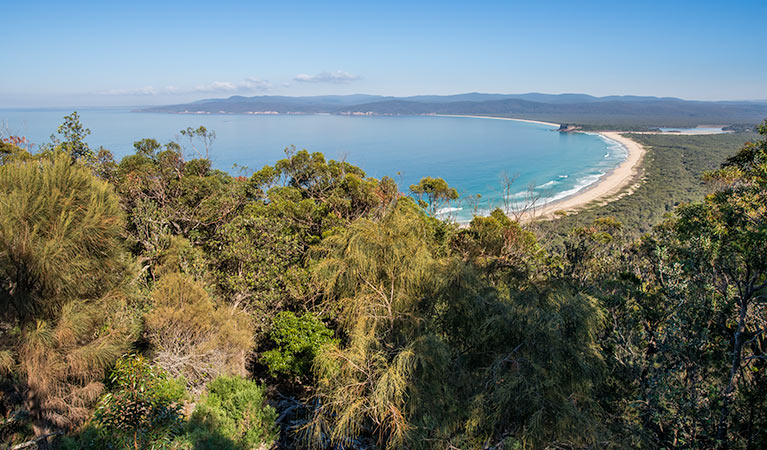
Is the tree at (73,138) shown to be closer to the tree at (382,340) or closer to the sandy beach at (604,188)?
the tree at (382,340)

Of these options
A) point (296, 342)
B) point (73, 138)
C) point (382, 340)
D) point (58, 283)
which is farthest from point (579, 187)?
Answer: point (58, 283)

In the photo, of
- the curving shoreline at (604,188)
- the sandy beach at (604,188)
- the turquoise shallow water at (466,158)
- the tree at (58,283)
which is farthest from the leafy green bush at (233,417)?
the turquoise shallow water at (466,158)

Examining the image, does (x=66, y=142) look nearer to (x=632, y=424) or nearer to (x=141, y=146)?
(x=141, y=146)

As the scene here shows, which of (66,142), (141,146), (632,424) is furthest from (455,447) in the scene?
(141,146)

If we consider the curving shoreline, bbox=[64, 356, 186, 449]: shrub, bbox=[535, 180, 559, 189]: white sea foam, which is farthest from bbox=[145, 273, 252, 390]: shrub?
bbox=[535, 180, 559, 189]: white sea foam

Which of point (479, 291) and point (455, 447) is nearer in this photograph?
point (455, 447)

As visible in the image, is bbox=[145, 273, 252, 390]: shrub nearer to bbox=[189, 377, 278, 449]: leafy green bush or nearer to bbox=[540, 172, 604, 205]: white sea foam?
bbox=[189, 377, 278, 449]: leafy green bush
